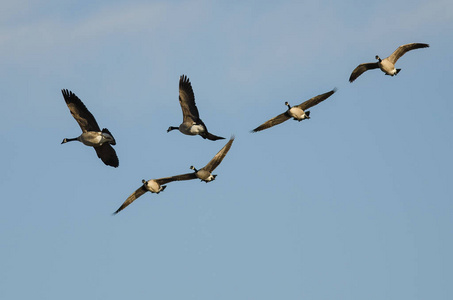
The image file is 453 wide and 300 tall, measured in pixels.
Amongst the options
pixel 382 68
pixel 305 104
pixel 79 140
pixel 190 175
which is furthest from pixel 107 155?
pixel 382 68

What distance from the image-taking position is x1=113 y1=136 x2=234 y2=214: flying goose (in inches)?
2322

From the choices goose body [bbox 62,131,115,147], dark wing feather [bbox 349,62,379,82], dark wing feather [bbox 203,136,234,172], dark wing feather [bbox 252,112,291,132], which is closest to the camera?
dark wing feather [bbox 203,136,234,172]

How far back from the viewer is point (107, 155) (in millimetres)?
64688

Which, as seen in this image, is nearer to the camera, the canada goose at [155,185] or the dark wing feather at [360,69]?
the canada goose at [155,185]

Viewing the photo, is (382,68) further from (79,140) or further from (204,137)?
(79,140)

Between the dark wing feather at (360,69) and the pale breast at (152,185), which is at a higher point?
the dark wing feather at (360,69)

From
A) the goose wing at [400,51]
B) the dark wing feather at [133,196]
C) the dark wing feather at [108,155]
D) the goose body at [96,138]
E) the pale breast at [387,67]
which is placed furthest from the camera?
the dark wing feather at [108,155]

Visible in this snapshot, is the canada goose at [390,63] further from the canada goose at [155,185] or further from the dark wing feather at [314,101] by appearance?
the canada goose at [155,185]

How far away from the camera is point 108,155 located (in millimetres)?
64688

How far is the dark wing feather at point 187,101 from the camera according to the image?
2470 inches

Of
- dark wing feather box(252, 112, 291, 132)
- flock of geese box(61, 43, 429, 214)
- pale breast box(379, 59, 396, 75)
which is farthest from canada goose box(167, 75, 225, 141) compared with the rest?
pale breast box(379, 59, 396, 75)

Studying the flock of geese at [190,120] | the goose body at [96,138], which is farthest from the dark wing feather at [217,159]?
the goose body at [96,138]

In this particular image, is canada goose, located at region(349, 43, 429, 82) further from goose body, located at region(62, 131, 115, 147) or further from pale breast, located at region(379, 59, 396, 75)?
goose body, located at region(62, 131, 115, 147)

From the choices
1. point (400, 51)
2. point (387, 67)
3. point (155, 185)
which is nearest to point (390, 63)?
point (387, 67)
